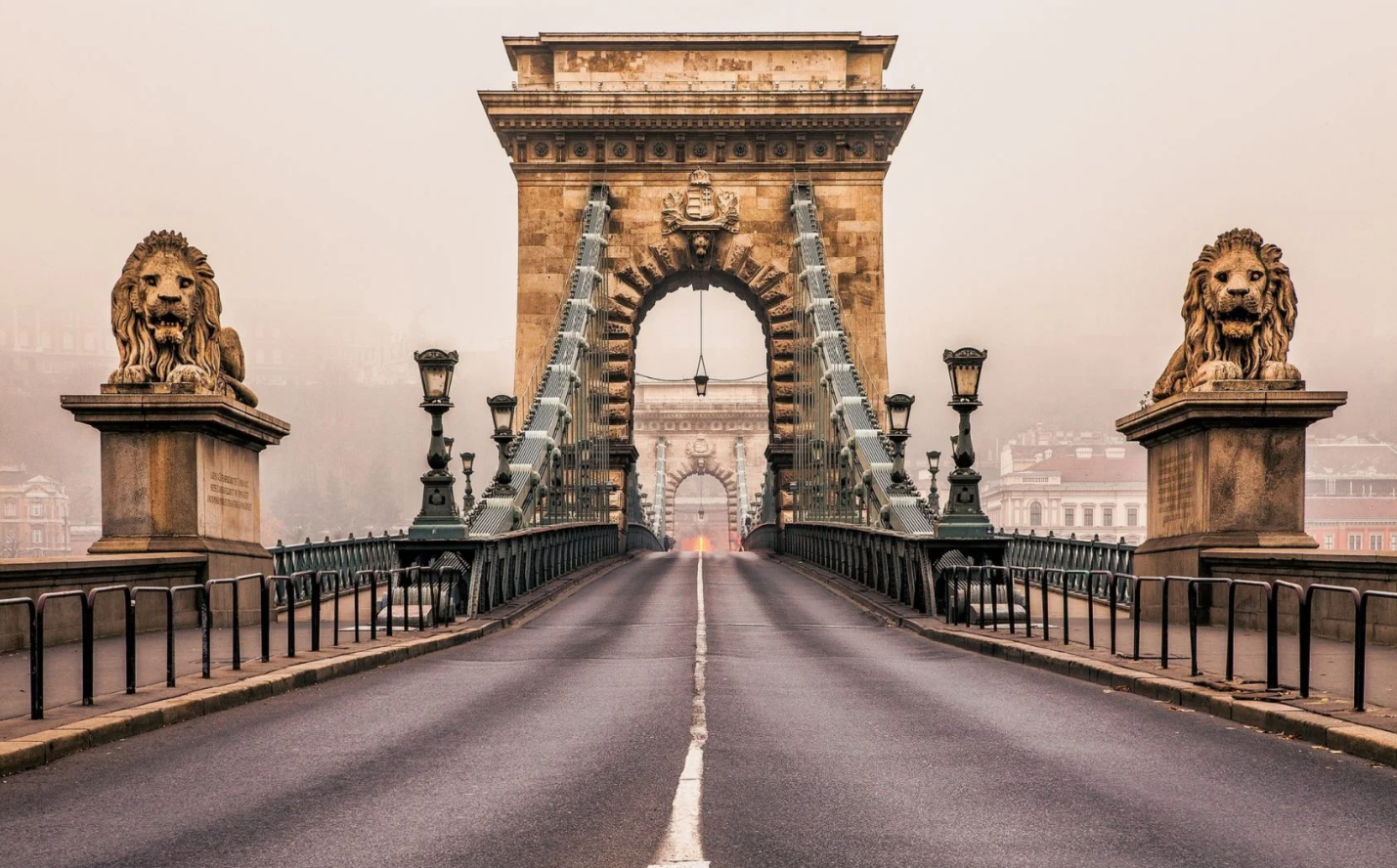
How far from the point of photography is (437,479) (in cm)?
1986

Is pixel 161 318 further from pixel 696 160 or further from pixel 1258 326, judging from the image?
pixel 696 160

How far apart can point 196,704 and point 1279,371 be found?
41.5 ft

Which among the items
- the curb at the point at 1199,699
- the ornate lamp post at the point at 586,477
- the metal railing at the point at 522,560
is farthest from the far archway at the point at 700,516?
the curb at the point at 1199,699

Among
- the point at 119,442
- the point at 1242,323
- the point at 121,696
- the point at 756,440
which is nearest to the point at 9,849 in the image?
the point at 121,696

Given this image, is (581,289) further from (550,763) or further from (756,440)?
(756,440)

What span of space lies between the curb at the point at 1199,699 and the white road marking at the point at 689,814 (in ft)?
11.7

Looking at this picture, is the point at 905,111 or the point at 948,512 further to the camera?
the point at 905,111

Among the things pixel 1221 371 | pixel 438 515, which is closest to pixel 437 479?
pixel 438 515

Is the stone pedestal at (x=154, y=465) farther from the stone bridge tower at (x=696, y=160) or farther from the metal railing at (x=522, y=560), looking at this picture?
the stone bridge tower at (x=696, y=160)

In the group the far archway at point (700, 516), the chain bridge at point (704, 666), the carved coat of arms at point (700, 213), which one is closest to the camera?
the chain bridge at point (704, 666)

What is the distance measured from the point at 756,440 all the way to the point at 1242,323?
8891 cm

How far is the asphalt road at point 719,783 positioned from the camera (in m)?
6.29

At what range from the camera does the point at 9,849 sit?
637cm

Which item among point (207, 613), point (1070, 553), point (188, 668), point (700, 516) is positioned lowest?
point (700, 516)
